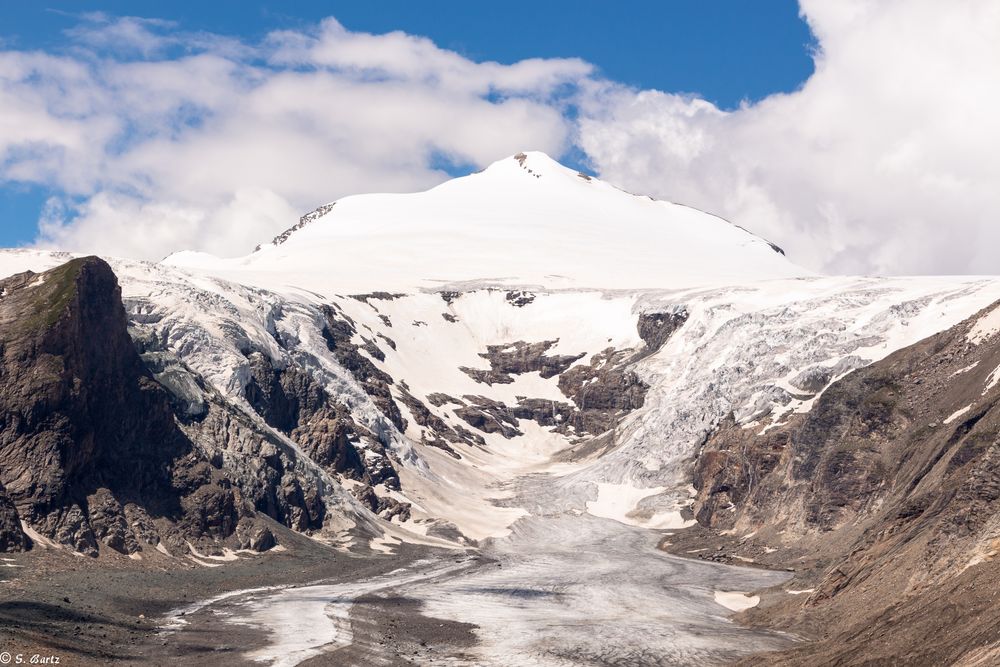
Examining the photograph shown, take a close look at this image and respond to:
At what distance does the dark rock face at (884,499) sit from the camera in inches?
2520

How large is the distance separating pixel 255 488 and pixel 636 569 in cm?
4423

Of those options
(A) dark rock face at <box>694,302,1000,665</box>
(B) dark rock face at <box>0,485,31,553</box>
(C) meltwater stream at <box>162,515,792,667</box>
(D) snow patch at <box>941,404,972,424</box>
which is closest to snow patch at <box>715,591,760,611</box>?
(C) meltwater stream at <box>162,515,792,667</box>

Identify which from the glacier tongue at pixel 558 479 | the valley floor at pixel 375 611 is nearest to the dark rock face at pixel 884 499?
the glacier tongue at pixel 558 479

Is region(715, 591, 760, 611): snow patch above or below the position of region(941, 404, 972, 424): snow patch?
below

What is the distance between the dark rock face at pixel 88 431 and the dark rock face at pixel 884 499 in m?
60.7

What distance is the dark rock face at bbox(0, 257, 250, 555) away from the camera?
111312mm

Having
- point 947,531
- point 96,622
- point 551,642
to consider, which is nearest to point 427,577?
point 551,642

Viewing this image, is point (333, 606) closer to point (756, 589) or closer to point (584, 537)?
point (756, 589)

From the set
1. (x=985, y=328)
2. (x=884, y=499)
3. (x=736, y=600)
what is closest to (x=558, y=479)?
(x=985, y=328)

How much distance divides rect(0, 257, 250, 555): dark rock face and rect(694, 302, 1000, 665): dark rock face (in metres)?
60.7

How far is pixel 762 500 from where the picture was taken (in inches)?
6033

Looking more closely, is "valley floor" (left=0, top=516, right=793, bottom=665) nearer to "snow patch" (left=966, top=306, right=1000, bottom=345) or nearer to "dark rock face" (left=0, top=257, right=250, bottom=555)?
"dark rock face" (left=0, top=257, right=250, bottom=555)

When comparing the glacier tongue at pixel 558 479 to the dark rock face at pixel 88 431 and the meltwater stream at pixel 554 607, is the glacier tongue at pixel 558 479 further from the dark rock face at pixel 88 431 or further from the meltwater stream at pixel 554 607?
the dark rock face at pixel 88 431

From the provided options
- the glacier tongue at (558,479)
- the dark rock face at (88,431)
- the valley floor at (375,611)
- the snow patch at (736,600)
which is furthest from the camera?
the glacier tongue at (558,479)
